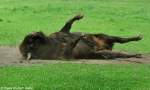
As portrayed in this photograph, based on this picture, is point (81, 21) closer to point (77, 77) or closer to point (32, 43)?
point (32, 43)

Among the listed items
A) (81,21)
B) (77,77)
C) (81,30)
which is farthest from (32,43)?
(81,21)

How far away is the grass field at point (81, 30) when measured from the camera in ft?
35.3

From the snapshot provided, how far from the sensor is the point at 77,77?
11.4m

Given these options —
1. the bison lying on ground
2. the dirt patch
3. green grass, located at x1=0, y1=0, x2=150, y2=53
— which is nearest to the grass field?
green grass, located at x1=0, y1=0, x2=150, y2=53

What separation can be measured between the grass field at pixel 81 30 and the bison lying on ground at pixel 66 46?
1267 millimetres

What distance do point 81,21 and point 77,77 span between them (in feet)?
56.7

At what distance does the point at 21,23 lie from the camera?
2628 centimetres

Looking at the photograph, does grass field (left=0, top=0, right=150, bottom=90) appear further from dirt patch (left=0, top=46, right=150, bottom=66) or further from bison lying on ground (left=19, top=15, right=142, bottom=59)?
bison lying on ground (left=19, top=15, right=142, bottom=59)

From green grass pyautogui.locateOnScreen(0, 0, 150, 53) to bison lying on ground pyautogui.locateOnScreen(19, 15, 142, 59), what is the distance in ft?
11.4

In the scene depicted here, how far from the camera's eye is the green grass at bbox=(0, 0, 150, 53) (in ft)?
71.9

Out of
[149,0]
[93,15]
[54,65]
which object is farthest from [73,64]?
[149,0]

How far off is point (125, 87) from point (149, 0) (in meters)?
34.6

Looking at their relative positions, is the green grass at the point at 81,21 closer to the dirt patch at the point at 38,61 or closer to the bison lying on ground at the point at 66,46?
the bison lying on ground at the point at 66,46

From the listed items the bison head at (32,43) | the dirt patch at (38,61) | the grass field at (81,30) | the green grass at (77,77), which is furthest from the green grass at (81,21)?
the green grass at (77,77)
